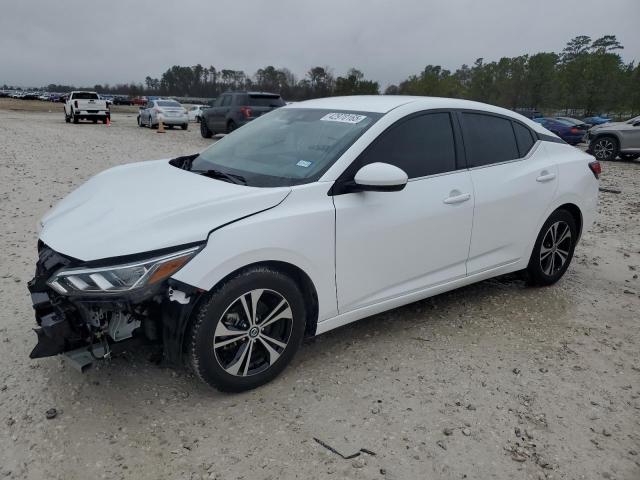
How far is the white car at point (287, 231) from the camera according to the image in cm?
262

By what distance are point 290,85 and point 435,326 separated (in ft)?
278

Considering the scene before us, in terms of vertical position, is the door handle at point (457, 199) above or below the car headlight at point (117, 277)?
above

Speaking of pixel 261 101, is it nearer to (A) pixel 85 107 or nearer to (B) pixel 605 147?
(B) pixel 605 147

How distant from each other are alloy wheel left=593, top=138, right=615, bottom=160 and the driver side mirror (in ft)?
54.6

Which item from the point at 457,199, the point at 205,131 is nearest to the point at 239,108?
the point at 205,131

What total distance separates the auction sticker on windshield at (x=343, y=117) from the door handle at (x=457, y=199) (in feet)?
2.70

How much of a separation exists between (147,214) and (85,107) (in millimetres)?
26154

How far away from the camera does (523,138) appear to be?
14.5 feet

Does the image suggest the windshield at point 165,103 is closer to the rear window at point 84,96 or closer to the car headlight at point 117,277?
the rear window at point 84,96

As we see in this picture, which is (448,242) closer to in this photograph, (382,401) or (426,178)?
(426,178)

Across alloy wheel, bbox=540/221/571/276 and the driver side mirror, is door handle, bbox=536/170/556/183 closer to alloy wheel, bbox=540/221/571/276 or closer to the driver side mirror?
alloy wheel, bbox=540/221/571/276

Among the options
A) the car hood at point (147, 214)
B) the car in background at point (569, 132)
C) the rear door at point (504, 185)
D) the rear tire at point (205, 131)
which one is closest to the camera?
the car hood at point (147, 214)

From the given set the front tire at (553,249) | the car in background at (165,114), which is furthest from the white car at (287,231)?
the car in background at (165,114)

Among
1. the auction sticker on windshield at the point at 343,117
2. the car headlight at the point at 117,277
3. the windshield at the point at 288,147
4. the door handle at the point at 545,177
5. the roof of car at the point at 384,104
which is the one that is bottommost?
the car headlight at the point at 117,277
